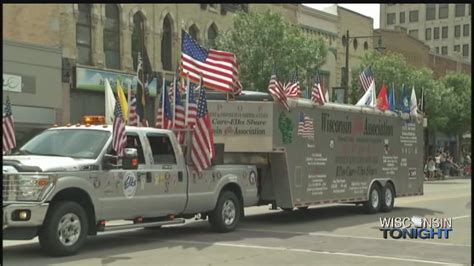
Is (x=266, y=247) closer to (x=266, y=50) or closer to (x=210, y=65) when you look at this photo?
(x=210, y=65)

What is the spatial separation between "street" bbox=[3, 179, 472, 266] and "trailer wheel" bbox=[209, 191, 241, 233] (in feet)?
0.69

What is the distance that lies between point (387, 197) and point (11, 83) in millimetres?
15906

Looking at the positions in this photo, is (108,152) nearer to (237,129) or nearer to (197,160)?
(197,160)

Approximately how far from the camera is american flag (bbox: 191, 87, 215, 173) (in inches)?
499

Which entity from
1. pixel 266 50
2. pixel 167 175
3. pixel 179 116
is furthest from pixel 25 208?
pixel 266 50

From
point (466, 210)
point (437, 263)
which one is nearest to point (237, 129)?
point (437, 263)

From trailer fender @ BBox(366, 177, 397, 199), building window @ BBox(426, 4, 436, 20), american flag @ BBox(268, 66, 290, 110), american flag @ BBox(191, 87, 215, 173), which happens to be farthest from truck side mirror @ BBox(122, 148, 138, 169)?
building window @ BBox(426, 4, 436, 20)

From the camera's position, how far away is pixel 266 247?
454 inches

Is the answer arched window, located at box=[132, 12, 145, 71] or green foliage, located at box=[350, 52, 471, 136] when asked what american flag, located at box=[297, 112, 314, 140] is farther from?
green foliage, located at box=[350, 52, 471, 136]

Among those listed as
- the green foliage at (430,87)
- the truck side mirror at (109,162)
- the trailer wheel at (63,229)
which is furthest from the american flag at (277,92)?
the green foliage at (430,87)

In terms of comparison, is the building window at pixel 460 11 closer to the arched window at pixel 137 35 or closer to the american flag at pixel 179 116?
the arched window at pixel 137 35

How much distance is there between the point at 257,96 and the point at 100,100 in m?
17.7

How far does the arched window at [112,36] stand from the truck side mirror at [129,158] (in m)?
21.4

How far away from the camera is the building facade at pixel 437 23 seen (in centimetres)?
11500
